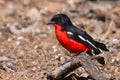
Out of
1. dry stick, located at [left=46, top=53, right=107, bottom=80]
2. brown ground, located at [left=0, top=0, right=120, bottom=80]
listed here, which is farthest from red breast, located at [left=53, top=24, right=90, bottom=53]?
dry stick, located at [left=46, top=53, right=107, bottom=80]

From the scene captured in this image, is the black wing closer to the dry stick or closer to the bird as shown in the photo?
the bird

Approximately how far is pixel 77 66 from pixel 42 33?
406 cm

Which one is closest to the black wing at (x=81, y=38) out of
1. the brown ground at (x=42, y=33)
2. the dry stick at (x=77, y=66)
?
the brown ground at (x=42, y=33)

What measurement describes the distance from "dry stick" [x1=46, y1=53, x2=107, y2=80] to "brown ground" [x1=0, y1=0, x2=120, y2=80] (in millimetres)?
375

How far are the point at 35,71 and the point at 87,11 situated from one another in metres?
5.13

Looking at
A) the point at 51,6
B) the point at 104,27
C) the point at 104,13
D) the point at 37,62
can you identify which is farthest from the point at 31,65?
the point at 51,6

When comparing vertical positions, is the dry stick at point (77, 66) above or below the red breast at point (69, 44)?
below

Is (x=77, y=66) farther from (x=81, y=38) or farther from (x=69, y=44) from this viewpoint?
(x=81, y=38)

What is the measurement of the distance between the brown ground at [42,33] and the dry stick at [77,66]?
0.38 meters

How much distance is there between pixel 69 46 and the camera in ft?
26.4

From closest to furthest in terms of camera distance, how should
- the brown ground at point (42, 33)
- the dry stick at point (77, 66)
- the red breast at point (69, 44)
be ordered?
the dry stick at point (77, 66)
the red breast at point (69, 44)
the brown ground at point (42, 33)

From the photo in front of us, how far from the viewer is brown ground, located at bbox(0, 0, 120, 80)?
816 cm

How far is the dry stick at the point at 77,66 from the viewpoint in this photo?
22.9 feet

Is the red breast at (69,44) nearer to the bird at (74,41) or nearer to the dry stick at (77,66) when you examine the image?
the bird at (74,41)
